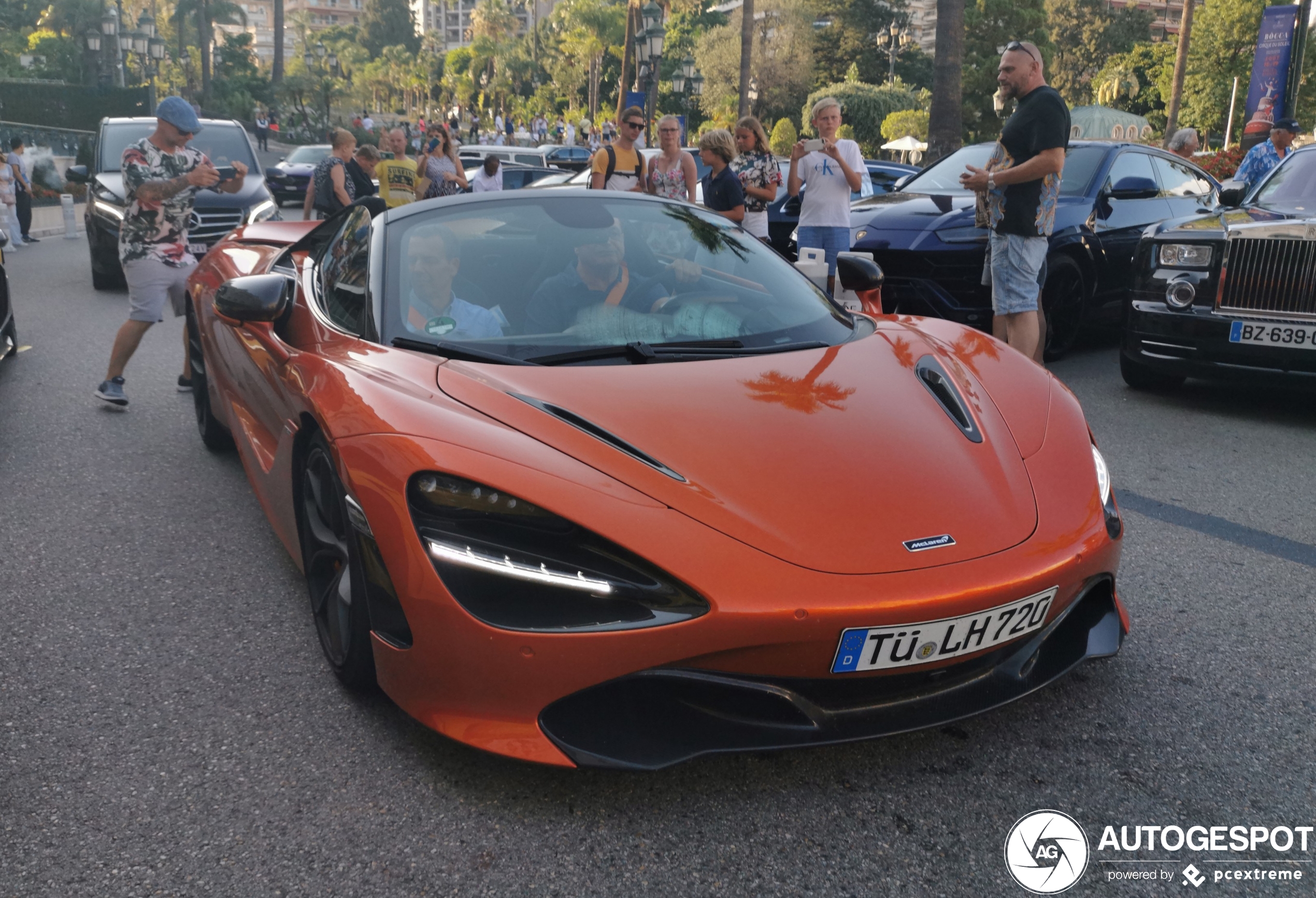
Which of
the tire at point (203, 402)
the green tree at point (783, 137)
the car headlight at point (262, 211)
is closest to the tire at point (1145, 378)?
the tire at point (203, 402)

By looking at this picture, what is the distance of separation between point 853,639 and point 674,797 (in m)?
0.56

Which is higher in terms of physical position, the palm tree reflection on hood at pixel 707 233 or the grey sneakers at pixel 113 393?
the palm tree reflection on hood at pixel 707 233

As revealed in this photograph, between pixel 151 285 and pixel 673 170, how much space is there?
378 centimetres

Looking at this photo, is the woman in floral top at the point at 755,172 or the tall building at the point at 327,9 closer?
the woman in floral top at the point at 755,172

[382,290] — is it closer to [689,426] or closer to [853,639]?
[689,426]

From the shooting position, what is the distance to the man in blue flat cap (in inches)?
239

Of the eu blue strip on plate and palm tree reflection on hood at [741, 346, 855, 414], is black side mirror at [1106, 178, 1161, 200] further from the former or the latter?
the eu blue strip on plate

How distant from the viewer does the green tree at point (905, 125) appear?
4312 centimetres

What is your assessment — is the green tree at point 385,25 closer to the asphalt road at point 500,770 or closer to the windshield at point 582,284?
the windshield at point 582,284

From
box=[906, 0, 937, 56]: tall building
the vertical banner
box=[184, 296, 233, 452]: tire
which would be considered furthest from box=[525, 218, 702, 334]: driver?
box=[906, 0, 937, 56]: tall building

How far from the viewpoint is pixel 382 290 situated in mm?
3207

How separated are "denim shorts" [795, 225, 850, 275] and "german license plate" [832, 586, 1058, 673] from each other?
5.81 meters

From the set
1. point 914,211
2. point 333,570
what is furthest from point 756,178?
point 333,570

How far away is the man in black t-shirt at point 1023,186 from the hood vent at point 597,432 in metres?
4.16
